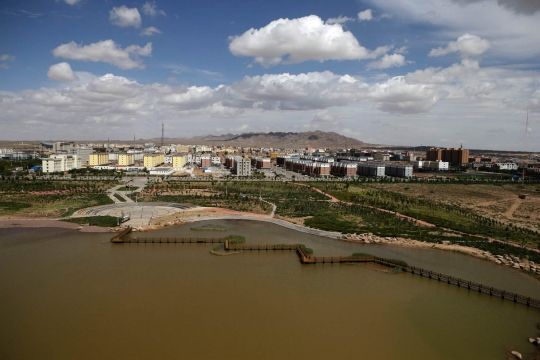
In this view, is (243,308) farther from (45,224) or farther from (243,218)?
(45,224)

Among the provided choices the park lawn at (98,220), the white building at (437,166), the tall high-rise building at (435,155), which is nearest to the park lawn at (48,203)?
the park lawn at (98,220)

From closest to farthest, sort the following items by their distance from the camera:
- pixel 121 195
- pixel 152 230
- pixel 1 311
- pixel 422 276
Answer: pixel 1 311 → pixel 422 276 → pixel 152 230 → pixel 121 195

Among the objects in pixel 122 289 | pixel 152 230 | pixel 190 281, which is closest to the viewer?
pixel 122 289

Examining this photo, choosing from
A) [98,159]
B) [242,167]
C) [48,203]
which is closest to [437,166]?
[242,167]

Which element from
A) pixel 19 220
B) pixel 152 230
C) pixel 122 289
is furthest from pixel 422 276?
pixel 19 220

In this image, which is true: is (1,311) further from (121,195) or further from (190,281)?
(121,195)

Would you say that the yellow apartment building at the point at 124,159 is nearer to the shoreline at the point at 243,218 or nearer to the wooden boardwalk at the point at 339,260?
the shoreline at the point at 243,218

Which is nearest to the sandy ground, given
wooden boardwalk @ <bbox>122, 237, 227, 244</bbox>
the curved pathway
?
wooden boardwalk @ <bbox>122, 237, 227, 244</bbox>

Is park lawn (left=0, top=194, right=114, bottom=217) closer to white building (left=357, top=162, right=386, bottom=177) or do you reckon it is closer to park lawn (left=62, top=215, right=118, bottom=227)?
park lawn (left=62, top=215, right=118, bottom=227)
